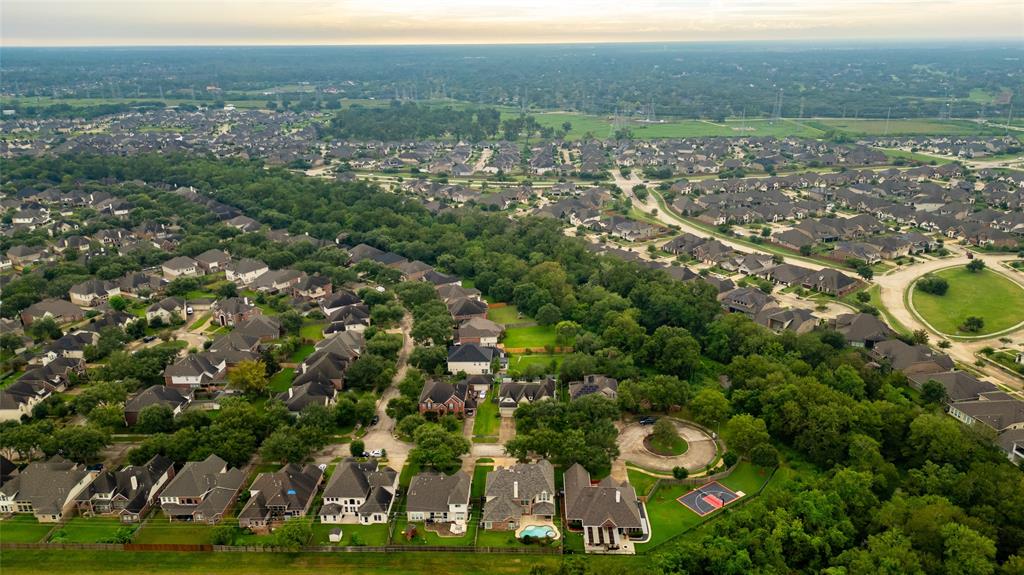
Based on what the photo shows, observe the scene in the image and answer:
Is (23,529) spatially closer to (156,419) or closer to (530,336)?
(156,419)

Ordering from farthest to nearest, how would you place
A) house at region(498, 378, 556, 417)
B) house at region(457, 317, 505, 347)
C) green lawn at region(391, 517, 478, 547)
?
1. house at region(457, 317, 505, 347)
2. house at region(498, 378, 556, 417)
3. green lawn at region(391, 517, 478, 547)

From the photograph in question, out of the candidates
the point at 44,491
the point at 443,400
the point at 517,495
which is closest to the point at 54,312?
the point at 44,491

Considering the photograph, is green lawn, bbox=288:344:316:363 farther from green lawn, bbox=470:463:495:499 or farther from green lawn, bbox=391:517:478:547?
green lawn, bbox=391:517:478:547

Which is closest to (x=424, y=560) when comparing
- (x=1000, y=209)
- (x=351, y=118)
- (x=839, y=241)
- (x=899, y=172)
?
(x=839, y=241)

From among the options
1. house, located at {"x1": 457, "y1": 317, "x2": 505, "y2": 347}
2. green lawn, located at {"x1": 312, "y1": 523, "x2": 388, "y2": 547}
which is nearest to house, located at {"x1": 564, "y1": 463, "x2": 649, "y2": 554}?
green lawn, located at {"x1": 312, "y1": 523, "x2": 388, "y2": 547}

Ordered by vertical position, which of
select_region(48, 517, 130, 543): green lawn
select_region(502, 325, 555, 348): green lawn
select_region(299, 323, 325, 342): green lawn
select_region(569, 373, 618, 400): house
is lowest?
select_region(502, 325, 555, 348): green lawn

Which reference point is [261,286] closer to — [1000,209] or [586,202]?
[586,202]

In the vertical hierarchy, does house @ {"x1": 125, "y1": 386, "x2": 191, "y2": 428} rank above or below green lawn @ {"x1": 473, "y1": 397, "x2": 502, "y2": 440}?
above
